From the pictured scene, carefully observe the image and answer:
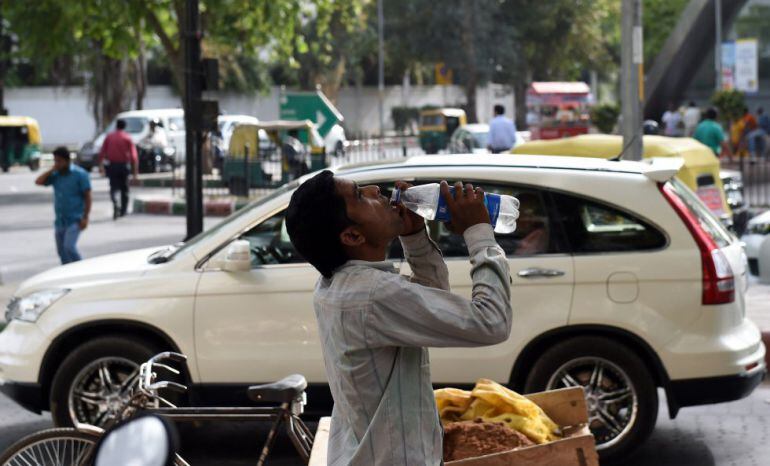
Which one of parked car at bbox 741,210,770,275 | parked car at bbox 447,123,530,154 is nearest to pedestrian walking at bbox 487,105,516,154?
parked car at bbox 741,210,770,275

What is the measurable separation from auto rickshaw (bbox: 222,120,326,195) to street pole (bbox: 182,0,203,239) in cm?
1113

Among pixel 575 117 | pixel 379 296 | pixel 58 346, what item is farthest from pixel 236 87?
pixel 379 296

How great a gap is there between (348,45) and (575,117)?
797 inches

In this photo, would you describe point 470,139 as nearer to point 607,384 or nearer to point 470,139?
point 470,139

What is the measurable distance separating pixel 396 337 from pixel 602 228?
12.9 ft

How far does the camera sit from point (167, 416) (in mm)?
4387

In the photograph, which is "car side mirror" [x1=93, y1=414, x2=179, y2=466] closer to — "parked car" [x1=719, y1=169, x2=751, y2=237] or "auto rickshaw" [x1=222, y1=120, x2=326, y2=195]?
"parked car" [x1=719, y1=169, x2=751, y2=237]

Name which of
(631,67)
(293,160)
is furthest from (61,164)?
(293,160)

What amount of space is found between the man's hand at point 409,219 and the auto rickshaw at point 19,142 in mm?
42646

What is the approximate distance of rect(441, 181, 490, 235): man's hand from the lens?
323cm

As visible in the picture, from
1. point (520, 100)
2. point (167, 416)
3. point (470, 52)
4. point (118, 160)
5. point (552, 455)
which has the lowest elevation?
point (552, 455)

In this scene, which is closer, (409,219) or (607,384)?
(409,219)

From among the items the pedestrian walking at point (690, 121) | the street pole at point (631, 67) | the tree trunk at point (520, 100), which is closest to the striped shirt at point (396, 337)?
the street pole at point (631, 67)

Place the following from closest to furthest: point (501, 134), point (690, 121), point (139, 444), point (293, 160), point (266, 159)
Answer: point (139, 444) < point (501, 134) < point (293, 160) < point (266, 159) < point (690, 121)
